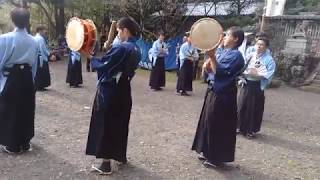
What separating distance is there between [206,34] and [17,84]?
2507 mm

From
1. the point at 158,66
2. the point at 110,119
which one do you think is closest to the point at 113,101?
the point at 110,119

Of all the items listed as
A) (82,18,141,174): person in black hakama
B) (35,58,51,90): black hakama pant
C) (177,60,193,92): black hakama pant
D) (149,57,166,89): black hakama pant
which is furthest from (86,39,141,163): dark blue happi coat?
(149,57,166,89): black hakama pant

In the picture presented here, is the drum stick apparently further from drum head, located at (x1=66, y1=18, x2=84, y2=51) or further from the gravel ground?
the gravel ground

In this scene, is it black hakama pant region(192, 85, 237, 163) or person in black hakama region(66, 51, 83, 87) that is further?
person in black hakama region(66, 51, 83, 87)

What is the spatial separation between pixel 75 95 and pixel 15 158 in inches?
200

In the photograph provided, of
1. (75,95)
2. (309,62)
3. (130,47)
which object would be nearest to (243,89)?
(130,47)

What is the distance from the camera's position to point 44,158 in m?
5.33

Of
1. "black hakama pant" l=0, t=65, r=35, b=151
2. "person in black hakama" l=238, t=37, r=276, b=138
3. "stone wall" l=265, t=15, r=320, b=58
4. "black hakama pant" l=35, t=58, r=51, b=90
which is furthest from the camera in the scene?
"stone wall" l=265, t=15, r=320, b=58

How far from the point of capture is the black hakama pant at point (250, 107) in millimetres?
7184

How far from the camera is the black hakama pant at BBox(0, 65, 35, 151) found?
5293 millimetres

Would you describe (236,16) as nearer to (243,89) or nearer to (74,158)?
(243,89)

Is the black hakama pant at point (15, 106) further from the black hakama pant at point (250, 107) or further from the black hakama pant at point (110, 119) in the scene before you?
the black hakama pant at point (250, 107)

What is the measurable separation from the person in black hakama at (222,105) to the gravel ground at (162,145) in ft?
0.85

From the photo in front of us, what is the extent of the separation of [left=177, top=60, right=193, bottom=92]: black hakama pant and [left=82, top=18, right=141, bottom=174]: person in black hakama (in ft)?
21.9
